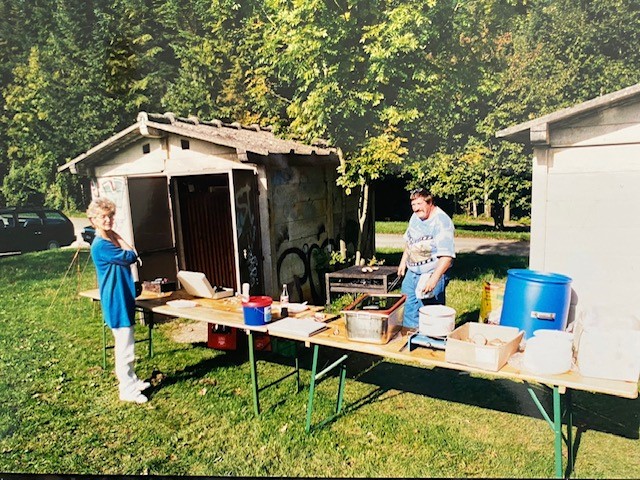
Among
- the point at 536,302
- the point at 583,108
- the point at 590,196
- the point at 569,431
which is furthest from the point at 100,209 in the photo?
the point at 590,196

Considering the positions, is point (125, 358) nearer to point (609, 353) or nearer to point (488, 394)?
point (488, 394)

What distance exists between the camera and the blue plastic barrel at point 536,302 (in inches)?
126

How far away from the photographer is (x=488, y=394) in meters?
3.79

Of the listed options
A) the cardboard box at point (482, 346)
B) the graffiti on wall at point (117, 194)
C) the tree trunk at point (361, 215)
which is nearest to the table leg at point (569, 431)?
the cardboard box at point (482, 346)

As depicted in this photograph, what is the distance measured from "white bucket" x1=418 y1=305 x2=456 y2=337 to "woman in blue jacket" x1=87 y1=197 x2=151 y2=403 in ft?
7.79

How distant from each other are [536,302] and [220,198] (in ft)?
14.0

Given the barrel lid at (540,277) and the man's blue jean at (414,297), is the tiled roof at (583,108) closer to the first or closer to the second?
the barrel lid at (540,277)

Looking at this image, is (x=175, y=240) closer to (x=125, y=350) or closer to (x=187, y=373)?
(x=187, y=373)

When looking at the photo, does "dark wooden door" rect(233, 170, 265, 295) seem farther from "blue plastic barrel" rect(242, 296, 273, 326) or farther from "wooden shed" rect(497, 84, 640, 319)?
"wooden shed" rect(497, 84, 640, 319)

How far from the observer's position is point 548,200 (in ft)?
12.9

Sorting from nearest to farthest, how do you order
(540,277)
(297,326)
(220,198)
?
(297,326) → (540,277) → (220,198)

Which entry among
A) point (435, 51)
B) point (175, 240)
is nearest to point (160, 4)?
point (175, 240)

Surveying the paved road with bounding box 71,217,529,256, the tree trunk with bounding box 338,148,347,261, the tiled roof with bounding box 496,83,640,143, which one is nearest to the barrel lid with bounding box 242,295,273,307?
the tiled roof with bounding box 496,83,640,143

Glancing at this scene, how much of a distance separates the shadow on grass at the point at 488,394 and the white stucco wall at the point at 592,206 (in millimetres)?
799
